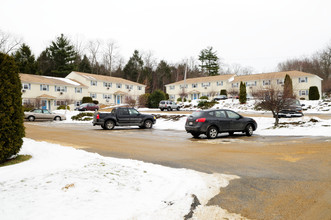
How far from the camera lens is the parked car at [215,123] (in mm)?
13188

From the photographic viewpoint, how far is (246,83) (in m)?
61.8

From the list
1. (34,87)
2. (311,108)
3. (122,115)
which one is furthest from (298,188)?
(34,87)

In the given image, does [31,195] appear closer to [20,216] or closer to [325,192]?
[20,216]

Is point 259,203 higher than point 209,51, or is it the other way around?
point 209,51


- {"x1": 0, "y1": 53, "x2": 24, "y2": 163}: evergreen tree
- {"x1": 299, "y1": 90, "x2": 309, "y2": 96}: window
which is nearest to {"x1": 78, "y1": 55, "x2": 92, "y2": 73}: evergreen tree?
{"x1": 299, "y1": 90, "x2": 309, "y2": 96}: window

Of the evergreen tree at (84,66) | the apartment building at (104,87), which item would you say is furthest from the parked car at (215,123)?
the evergreen tree at (84,66)

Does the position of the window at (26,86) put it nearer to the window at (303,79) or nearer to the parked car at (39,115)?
the parked car at (39,115)

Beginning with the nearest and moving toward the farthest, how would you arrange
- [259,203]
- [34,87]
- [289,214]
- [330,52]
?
[289,214] → [259,203] → [34,87] → [330,52]

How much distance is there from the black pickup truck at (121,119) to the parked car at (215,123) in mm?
6804

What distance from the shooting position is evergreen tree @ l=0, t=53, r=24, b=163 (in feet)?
20.4

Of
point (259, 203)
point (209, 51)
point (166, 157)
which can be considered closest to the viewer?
point (259, 203)

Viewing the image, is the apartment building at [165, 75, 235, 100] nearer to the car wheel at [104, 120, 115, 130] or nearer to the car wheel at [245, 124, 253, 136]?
the car wheel at [104, 120, 115, 130]

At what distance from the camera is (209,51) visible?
8425 cm

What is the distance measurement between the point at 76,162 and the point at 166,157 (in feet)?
10.2
